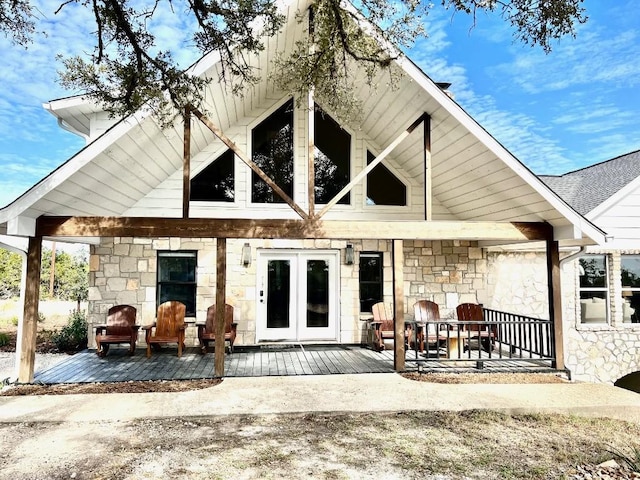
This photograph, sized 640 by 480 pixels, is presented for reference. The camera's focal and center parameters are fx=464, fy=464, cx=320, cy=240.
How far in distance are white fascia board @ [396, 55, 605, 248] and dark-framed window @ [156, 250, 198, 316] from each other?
16.1 feet

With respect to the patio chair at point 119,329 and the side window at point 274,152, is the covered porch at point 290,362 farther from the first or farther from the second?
the side window at point 274,152

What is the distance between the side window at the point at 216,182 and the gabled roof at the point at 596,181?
691 cm

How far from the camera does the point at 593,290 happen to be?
9.19 meters

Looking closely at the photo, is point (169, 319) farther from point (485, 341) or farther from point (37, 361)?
point (485, 341)

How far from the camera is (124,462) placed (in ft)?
12.5

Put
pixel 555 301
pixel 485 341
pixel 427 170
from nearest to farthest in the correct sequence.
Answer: pixel 427 170
pixel 555 301
pixel 485 341

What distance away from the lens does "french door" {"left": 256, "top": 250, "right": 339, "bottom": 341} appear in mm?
8758

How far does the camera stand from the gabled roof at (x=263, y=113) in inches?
227

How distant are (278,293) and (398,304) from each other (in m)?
2.89

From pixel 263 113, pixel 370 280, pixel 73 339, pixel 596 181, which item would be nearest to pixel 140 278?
pixel 73 339

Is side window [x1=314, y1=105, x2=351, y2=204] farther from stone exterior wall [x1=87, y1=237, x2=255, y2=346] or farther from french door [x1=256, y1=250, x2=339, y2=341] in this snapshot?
stone exterior wall [x1=87, y1=237, x2=255, y2=346]

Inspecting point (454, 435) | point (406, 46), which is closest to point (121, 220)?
point (406, 46)

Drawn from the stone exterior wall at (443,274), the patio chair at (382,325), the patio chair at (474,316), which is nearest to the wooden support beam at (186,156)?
the patio chair at (382,325)

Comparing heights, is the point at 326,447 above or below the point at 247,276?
below
